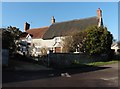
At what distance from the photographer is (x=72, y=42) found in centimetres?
4391

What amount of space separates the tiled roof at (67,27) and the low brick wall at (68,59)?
14058mm

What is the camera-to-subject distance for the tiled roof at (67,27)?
5391 centimetres

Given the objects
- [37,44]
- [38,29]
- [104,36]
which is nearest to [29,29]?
[38,29]

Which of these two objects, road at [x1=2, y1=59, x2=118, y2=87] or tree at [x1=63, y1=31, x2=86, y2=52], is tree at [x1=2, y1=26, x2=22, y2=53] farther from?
road at [x1=2, y1=59, x2=118, y2=87]

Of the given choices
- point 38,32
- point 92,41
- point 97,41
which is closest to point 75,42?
point 92,41

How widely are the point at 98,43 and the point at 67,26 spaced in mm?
17812

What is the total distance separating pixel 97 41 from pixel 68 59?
9.21m

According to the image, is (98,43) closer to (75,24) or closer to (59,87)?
(75,24)

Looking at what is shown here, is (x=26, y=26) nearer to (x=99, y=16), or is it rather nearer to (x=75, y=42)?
(x=99, y=16)

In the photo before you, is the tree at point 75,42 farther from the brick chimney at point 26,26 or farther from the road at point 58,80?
the brick chimney at point 26,26

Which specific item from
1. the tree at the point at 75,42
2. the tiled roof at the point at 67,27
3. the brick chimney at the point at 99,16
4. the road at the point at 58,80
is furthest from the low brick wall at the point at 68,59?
the tiled roof at the point at 67,27

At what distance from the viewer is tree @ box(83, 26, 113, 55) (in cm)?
4075

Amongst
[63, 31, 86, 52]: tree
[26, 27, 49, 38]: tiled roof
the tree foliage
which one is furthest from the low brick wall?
[26, 27, 49, 38]: tiled roof

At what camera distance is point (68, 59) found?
34469 mm
